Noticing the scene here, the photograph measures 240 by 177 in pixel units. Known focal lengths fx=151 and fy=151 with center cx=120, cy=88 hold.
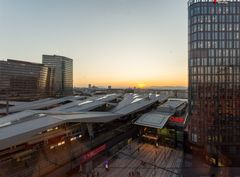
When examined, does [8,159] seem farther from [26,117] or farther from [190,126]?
[190,126]

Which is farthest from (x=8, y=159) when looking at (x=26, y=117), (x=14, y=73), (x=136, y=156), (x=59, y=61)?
(x=59, y=61)

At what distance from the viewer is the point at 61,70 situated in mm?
135000

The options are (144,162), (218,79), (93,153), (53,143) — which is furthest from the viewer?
(218,79)

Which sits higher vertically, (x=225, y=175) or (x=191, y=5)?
(x=191, y=5)

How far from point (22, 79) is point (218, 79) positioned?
9631 centimetres

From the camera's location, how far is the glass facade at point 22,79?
8219 cm

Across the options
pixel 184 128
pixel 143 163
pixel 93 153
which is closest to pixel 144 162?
pixel 143 163

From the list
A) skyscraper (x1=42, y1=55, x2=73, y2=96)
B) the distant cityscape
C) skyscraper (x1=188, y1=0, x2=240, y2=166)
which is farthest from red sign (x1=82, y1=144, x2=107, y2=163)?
skyscraper (x1=42, y1=55, x2=73, y2=96)

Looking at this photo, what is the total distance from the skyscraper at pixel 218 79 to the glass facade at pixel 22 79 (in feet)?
290

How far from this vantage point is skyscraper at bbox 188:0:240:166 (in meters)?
30.5

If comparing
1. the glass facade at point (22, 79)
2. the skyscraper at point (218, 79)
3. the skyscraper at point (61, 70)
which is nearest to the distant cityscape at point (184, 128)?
the skyscraper at point (218, 79)

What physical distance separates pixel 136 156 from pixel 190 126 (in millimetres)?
14205

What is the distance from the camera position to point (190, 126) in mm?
31781

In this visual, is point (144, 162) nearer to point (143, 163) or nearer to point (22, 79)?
point (143, 163)
